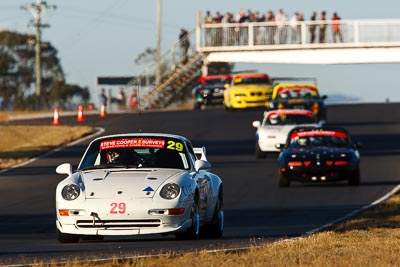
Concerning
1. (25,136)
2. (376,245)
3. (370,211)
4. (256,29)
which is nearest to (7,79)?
(256,29)

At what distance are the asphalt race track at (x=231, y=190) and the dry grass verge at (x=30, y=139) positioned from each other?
80 cm

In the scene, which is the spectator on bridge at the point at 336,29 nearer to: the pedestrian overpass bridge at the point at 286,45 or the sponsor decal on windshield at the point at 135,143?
the pedestrian overpass bridge at the point at 286,45

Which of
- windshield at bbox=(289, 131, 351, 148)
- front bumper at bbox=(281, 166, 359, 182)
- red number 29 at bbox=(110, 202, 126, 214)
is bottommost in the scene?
front bumper at bbox=(281, 166, 359, 182)

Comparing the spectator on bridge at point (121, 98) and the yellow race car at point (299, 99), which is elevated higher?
the yellow race car at point (299, 99)

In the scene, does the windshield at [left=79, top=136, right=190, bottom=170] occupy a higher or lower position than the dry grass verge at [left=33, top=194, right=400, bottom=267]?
higher

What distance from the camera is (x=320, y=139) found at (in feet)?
109

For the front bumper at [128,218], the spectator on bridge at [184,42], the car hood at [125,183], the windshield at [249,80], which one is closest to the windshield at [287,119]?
the windshield at [249,80]

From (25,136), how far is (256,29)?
18.5 metres

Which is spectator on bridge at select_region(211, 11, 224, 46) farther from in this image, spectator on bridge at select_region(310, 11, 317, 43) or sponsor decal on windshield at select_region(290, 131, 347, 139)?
sponsor decal on windshield at select_region(290, 131, 347, 139)

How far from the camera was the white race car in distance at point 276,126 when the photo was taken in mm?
40406

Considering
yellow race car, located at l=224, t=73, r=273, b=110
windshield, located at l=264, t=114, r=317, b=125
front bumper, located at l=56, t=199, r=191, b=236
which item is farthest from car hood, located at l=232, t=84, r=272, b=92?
front bumper, located at l=56, t=199, r=191, b=236

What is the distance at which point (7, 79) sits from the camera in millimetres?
109000

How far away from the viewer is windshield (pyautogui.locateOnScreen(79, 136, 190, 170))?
17781 millimetres

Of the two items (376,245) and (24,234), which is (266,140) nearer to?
(24,234)
